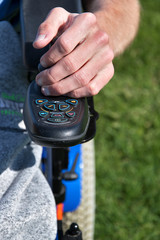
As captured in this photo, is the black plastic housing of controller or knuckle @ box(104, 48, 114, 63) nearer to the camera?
the black plastic housing of controller

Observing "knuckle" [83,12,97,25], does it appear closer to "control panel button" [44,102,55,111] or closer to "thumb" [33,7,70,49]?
"thumb" [33,7,70,49]

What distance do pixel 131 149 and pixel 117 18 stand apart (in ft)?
3.85

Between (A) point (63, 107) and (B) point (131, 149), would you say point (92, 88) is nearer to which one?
(A) point (63, 107)

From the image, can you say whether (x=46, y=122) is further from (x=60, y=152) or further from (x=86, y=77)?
(x=60, y=152)

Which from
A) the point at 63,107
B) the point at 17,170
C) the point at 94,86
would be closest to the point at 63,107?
the point at 63,107

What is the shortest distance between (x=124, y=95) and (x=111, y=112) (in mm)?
189

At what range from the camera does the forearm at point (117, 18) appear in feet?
3.48

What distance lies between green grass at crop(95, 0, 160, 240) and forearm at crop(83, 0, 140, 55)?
39.2 inches

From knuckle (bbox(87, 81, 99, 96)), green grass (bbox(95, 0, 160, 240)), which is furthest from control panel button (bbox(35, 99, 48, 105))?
green grass (bbox(95, 0, 160, 240))

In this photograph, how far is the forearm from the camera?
1060 mm

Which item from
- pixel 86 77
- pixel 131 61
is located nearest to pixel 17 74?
pixel 86 77

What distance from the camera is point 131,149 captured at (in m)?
2.16

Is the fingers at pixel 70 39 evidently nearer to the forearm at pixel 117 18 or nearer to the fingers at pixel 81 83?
the fingers at pixel 81 83

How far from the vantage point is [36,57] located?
0.85 m
